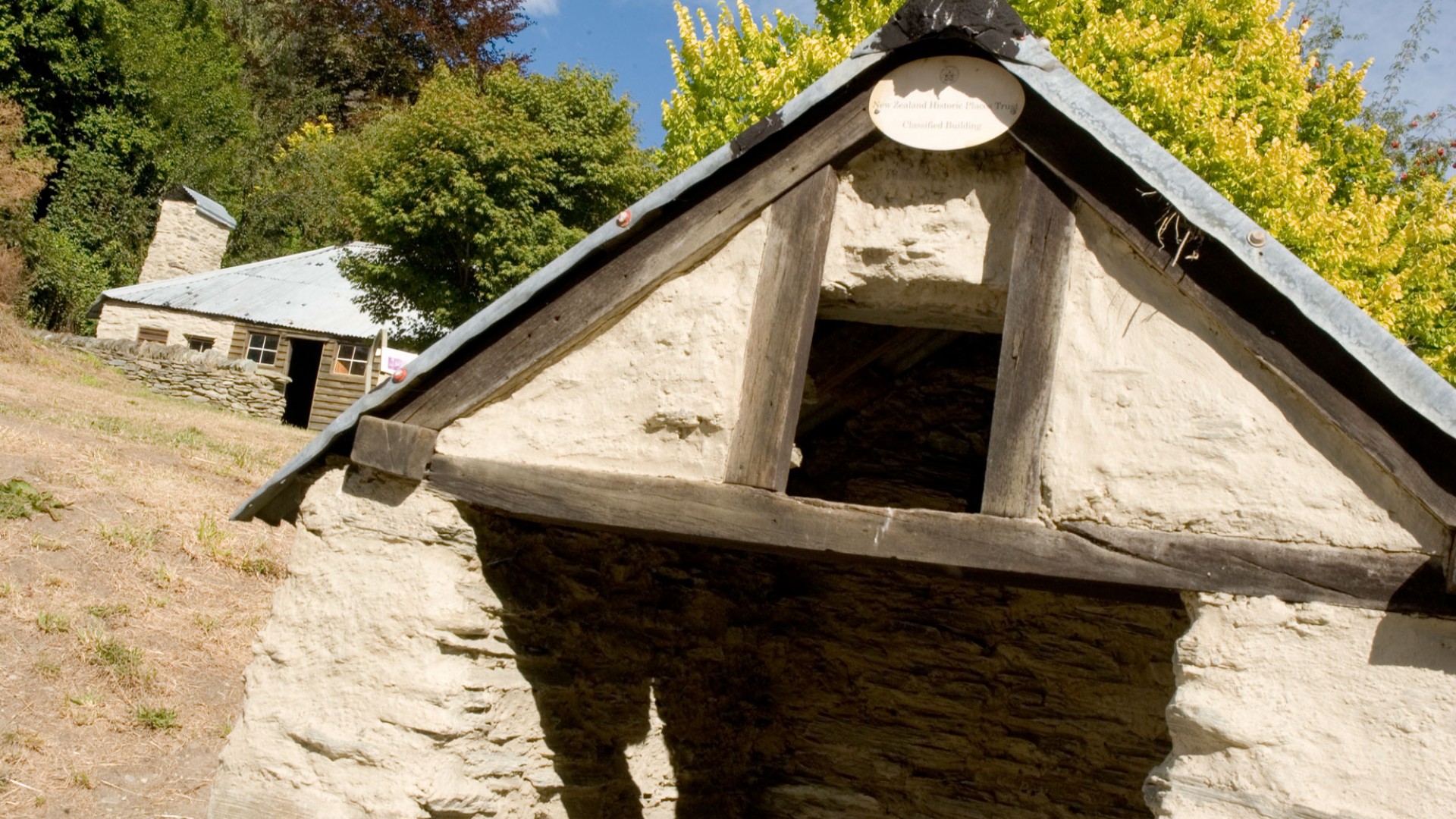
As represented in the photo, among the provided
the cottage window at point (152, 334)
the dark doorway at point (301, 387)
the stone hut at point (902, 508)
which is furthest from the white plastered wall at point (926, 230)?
the dark doorway at point (301, 387)

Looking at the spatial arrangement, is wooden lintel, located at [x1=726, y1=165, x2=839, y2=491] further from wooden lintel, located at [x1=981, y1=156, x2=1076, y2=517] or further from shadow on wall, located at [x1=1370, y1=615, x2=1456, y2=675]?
shadow on wall, located at [x1=1370, y1=615, x2=1456, y2=675]

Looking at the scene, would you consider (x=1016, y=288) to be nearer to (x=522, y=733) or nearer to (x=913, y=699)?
(x=522, y=733)

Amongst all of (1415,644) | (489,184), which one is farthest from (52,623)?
(489,184)

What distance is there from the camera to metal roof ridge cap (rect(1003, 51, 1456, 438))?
268 centimetres

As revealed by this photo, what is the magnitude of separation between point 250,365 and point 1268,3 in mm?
17183

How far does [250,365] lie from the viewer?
1892 centimetres

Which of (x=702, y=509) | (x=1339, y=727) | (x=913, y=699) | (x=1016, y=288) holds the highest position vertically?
(x=1016, y=288)

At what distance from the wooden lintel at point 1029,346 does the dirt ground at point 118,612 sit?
Answer: 450cm

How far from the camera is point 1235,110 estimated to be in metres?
13.6

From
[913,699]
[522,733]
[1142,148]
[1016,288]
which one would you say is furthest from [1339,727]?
[913,699]

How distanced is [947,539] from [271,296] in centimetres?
2089

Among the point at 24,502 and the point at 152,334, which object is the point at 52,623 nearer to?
the point at 24,502

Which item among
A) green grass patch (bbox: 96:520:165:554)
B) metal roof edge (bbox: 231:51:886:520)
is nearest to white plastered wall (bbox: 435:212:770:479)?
metal roof edge (bbox: 231:51:886:520)

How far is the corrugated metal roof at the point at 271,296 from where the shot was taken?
20.3 metres
